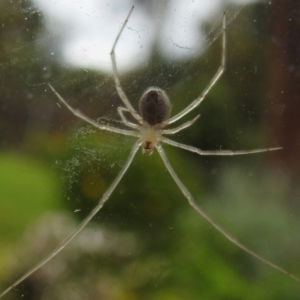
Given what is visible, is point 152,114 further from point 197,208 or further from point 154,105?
point 197,208

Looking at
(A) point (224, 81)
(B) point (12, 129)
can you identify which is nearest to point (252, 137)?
(A) point (224, 81)

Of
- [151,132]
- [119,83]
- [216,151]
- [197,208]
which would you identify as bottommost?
[197,208]

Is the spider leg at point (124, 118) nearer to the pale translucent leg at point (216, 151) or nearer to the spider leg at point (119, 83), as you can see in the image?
the spider leg at point (119, 83)

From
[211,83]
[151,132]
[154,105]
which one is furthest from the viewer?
[151,132]

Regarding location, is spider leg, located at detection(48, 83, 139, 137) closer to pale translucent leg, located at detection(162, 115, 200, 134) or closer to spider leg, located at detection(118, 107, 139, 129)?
spider leg, located at detection(118, 107, 139, 129)

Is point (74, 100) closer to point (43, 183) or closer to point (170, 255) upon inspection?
point (43, 183)

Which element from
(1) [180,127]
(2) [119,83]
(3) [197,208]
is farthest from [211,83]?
(3) [197,208]

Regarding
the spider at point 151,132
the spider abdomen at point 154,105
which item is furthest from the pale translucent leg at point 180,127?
the spider abdomen at point 154,105

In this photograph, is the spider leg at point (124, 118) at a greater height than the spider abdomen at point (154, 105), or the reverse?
the spider leg at point (124, 118)

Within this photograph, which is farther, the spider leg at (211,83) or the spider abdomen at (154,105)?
the spider leg at (211,83)
